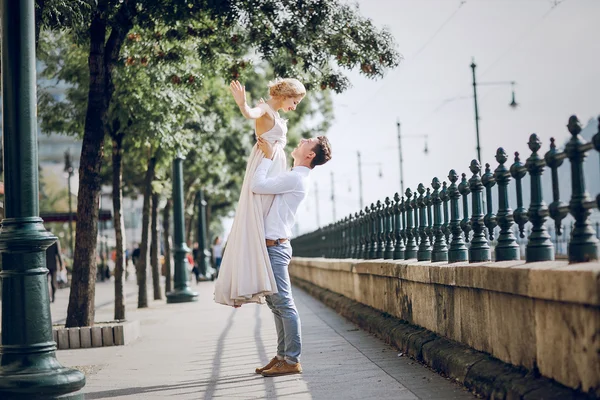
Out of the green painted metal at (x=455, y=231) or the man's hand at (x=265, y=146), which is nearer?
the man's hand at (x=265, y=146)

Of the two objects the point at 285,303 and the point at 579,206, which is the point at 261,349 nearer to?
the point at 285,303

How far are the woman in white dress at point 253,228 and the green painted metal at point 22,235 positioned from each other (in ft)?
4.86

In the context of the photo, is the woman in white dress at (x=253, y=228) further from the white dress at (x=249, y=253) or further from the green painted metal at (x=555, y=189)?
the green painted metal at (x=555, y=189)

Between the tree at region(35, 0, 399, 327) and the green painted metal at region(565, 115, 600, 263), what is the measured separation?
744cm

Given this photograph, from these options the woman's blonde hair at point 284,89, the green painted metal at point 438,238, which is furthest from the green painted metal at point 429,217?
the woman's blonde hair at point 284,89

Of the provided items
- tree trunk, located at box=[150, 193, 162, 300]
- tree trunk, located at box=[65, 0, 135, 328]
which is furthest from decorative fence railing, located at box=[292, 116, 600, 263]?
tree trunk, located at box=[150, 193, 162, 300]

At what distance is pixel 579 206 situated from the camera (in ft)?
16.3

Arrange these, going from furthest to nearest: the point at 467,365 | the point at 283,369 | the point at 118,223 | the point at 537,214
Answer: the point at 118,223 → the point at 283,369 → the point at 467,365 → the point at 537,214

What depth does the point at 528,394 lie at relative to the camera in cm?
501

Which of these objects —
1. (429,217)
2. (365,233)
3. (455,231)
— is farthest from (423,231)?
(365,233)

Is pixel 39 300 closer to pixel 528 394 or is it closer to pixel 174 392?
pixel 174 392

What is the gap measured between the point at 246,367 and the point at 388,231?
11.4ft

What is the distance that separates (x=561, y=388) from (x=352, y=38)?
340 inches

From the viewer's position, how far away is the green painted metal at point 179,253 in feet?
70.7
